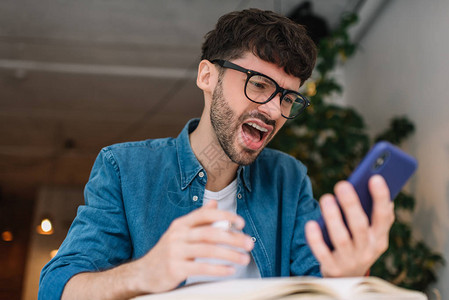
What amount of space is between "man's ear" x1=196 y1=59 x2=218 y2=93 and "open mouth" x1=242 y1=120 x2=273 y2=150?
165 mm

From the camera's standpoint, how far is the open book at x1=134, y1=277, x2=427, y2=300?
1.67ft

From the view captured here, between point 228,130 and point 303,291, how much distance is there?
63 cm

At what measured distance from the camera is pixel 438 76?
2.24 metres

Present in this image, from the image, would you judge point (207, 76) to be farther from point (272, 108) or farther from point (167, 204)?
point (167, 204)

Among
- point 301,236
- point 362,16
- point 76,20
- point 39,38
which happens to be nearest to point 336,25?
point 362,16

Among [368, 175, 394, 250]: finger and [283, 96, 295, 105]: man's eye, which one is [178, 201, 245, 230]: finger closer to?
[368, 175, 394, 250]: finger

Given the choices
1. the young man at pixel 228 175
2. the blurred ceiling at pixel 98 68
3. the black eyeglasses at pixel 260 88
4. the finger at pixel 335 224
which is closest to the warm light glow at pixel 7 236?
the blurred ceiling at pixel 98 68

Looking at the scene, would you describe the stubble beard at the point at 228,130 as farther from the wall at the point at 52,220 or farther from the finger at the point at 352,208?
the wall at the point at 52,220

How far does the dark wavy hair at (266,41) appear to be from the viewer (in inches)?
43.0

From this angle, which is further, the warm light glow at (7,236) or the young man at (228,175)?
the warm light glow at (7,236)

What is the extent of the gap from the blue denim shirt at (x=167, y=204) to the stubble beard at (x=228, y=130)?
0.29ft

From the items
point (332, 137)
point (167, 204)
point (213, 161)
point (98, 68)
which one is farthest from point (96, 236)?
point (98, 68)

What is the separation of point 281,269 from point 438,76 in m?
1.69

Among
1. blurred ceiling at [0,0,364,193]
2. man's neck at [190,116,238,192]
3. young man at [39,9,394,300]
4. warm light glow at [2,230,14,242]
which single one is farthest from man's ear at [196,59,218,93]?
warm light glow at [2,230,14,242]
